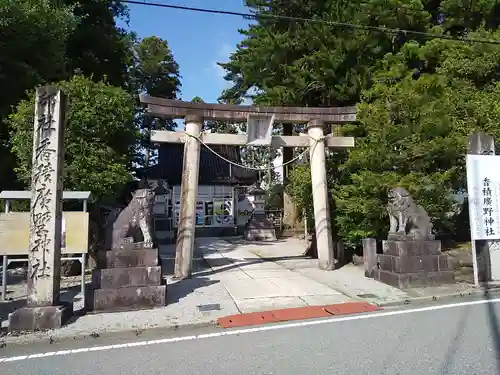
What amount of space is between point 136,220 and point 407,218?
5.67 meters

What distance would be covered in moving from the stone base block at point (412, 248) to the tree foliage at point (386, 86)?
153 centimetres

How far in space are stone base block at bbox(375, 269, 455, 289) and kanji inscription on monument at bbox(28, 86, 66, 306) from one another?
6.47m

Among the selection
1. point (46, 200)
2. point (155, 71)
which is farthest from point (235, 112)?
point (155, 71)

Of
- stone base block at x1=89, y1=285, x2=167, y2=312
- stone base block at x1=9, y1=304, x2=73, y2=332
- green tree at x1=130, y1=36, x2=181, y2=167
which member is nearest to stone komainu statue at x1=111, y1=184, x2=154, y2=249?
stone base block at x1=89, y1=285, x2=167, y2=312

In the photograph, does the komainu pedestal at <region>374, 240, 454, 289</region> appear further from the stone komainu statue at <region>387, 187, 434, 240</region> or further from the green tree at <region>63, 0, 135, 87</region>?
the green tree at <region>63, 0, 135, 87</region>

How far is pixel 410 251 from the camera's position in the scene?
834 cm

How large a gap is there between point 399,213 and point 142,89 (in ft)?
93.4

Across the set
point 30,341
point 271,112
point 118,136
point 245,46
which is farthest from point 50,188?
point 245,46

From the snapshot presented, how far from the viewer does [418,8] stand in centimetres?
1281

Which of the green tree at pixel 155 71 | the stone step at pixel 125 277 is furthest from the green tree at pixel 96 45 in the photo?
the green tree at pixel 155 71

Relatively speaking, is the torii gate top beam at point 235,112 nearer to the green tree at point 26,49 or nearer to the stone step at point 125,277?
the green tree at point 26,49

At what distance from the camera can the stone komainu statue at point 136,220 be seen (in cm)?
712

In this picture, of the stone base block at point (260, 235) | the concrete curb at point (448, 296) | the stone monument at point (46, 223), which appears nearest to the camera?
the stone monument at point (46, 223)

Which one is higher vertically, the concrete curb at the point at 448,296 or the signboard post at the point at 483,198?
the signboard post at the point at 483,198
